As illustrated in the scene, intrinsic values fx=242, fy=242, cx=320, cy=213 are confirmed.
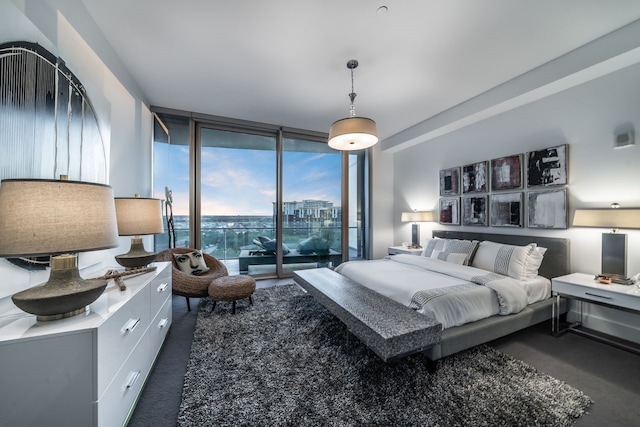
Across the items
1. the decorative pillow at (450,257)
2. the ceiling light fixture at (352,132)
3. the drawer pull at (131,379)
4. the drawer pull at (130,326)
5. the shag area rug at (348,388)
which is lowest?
the shag area rug at (348,388)

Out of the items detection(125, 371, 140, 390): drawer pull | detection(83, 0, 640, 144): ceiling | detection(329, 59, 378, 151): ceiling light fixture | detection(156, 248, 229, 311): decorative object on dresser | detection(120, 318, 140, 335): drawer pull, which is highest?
detection(83, 0, 640, 144): ceiling

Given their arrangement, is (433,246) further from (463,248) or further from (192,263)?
(192,263)

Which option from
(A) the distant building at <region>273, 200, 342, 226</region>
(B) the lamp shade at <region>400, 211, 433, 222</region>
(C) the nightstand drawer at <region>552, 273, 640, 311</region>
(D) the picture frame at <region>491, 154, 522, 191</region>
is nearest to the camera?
(C) the nightstand drawer at <region>552, 273, 640, 311</region>

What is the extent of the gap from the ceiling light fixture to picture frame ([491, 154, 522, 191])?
212 cm

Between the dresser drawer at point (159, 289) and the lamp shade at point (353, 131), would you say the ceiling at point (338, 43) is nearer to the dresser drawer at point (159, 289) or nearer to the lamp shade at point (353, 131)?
the lamp shade at point (353, 131)

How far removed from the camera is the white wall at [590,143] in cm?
241

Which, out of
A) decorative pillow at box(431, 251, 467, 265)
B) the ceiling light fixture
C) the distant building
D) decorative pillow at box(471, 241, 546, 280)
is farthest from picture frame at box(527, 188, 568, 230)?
the distant building

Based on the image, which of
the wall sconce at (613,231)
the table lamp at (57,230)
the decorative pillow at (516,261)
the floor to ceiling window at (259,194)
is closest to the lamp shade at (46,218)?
the table lamp at (57,230)

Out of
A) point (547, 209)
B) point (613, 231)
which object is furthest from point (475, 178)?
point (613, 231)

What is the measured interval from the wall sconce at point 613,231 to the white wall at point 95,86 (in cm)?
441

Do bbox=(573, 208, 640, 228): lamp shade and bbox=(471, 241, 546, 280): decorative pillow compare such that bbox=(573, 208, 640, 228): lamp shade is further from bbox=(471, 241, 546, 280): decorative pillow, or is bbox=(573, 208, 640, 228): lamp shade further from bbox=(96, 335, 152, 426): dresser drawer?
bbox=(96, 335, 152, 426): dresser drawer

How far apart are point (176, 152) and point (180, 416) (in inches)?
155

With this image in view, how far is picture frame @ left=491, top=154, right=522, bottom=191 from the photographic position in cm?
329

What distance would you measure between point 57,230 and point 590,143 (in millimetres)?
4478
